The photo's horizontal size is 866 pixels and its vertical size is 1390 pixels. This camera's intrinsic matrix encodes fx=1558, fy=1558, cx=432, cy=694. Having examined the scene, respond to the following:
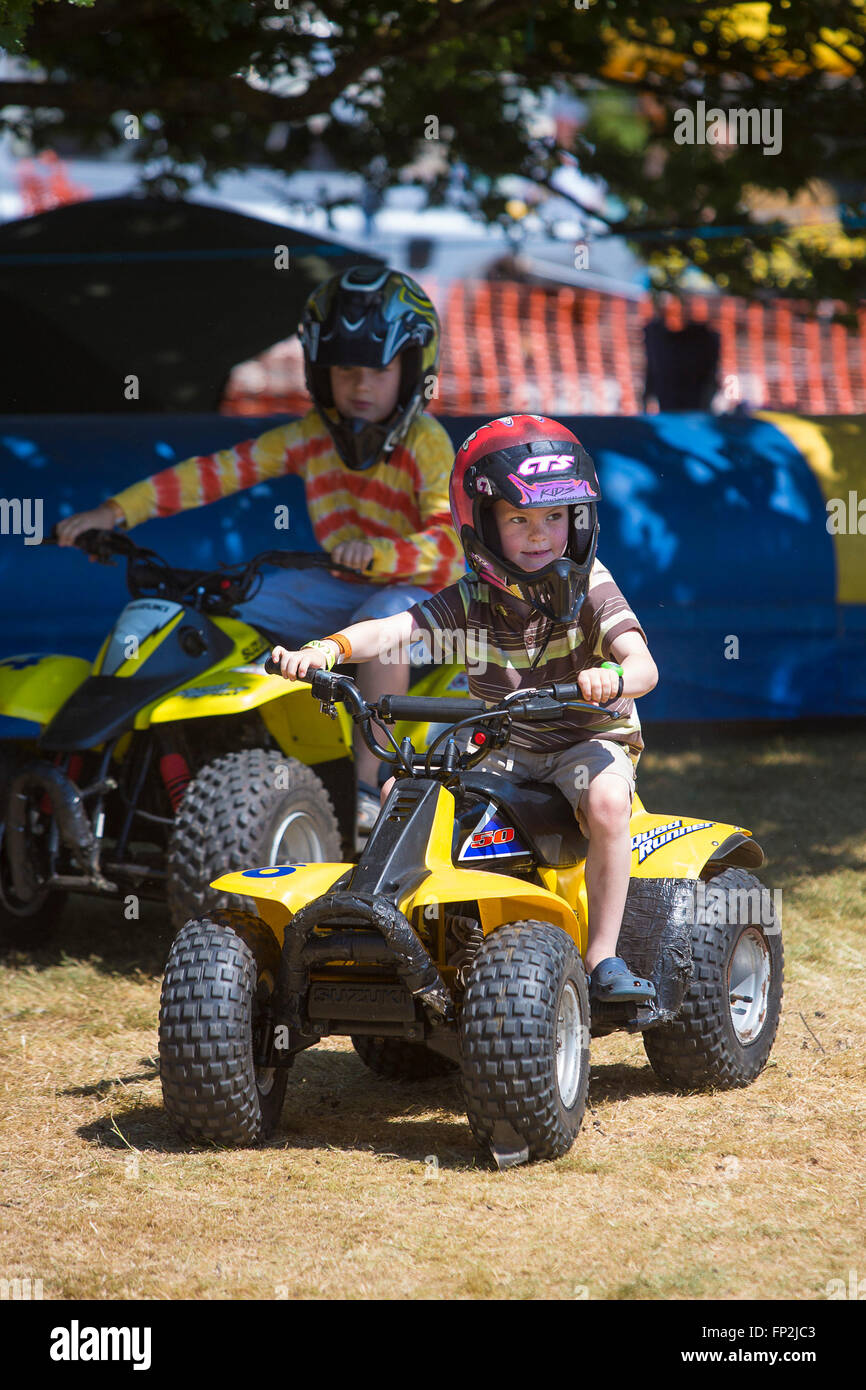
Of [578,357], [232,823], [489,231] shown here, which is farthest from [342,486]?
[578,357]

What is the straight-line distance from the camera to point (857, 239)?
9.66m

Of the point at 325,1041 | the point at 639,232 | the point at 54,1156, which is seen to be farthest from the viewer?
the point at 639,232

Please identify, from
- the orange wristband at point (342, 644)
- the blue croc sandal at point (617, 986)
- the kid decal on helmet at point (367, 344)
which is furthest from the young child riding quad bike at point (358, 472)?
the blue croc sandal at point (617, 986)

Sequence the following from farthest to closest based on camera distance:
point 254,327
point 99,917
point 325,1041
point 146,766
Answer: point 254,327 < point 99,917 < point 146,766 < point 325,1041

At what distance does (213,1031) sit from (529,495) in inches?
58.6

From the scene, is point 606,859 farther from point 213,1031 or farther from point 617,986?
point 213,1031

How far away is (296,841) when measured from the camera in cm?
519

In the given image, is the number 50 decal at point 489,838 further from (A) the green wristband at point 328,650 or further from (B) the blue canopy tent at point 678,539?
(B) the blue canopy tent at point 678,539

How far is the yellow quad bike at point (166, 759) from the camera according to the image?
4.93 metres

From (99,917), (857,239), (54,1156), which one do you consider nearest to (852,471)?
(857,239)

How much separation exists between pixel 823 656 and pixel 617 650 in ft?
16.0

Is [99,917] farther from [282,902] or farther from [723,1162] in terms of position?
[723,1162]

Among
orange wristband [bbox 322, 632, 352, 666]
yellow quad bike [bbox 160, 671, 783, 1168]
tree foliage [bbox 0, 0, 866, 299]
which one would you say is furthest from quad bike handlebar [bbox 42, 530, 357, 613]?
tree foliage [bbox 0, 0, 866, 299]

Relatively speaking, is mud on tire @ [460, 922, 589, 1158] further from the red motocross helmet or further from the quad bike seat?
the red motocross helmet
